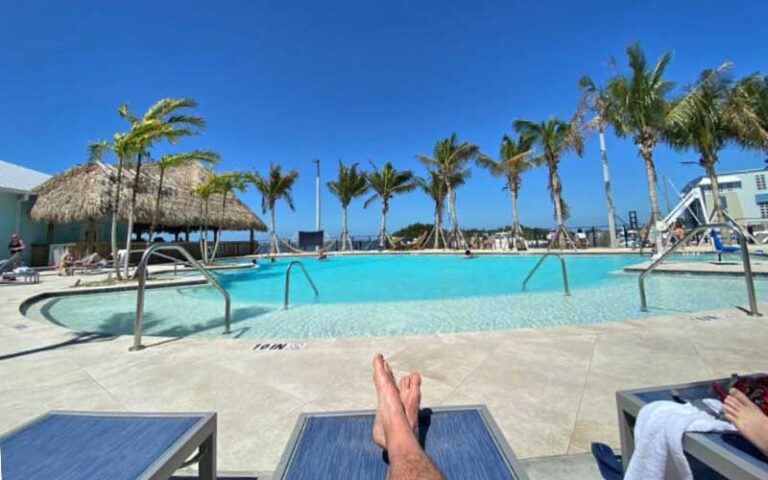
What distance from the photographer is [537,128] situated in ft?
55.0

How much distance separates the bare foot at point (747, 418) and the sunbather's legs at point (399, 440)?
87cm

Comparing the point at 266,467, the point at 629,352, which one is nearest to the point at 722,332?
the point at 629,352

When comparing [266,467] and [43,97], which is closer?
[266,467]

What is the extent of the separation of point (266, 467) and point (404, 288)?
7079mm

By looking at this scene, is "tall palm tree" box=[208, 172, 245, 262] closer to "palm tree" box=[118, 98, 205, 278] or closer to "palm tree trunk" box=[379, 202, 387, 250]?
"palm tree" box=[118, 98, 205, 278]

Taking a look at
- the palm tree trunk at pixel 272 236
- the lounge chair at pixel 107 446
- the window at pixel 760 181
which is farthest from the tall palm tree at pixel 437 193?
the window at pixel 760 181

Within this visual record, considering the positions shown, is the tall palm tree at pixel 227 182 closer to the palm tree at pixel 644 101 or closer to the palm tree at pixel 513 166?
the palm tree at pixel 513 166

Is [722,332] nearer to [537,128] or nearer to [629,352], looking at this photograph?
[629,352]

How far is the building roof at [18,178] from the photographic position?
13.0 m

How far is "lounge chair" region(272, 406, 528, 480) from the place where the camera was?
39.9 inches

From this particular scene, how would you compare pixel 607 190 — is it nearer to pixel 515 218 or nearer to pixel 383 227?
pixel 515 218

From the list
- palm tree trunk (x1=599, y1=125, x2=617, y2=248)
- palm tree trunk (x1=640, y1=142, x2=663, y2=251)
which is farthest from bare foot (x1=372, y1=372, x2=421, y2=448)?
palm tree trunk (x1=599, y1=125, x2=617, y2=248)

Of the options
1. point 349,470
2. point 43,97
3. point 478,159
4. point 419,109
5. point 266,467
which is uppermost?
point 419,109

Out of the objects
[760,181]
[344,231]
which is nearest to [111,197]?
[344,231]
